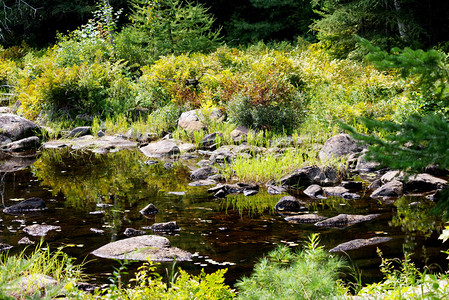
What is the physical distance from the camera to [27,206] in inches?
245

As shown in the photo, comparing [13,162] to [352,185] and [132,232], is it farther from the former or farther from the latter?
[352,185]

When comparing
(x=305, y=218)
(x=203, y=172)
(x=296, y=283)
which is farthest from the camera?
(x=203, y=172)

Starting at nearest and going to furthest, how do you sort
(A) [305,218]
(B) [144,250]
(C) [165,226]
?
(B) [144,250] → (C) [165,226] → (A) [305,218]

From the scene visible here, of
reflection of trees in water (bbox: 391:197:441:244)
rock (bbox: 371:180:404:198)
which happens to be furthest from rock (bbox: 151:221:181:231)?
rock (bbox: 371:180:404:198)

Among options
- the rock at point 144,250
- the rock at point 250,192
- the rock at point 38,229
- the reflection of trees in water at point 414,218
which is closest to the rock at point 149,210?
the rock at point 38,229

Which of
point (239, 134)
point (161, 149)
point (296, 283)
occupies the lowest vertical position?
point (161, 149)

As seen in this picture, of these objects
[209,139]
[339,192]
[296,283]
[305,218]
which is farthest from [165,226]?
[209,139]

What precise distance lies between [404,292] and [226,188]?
173 inches

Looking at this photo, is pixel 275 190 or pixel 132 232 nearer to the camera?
pixel 132 232

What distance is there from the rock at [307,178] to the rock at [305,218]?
66.2 inches

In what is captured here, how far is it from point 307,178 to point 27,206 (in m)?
4.07

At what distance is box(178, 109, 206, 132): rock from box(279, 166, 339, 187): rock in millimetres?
3967

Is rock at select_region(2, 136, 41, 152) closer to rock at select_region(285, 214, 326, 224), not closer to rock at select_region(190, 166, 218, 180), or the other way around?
rock at select_region(190, 166, 218, 180)

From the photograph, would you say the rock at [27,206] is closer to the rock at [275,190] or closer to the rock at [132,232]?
the rock at [132,232]
